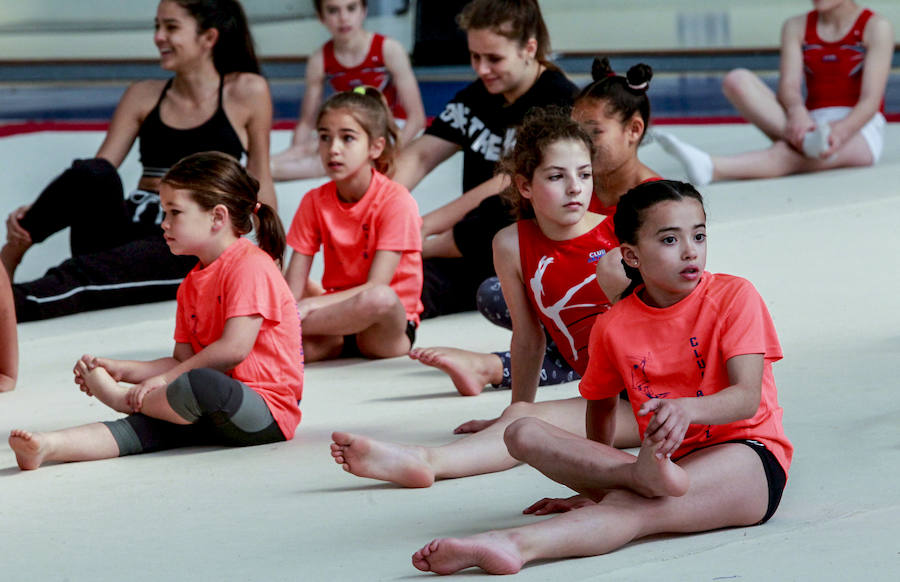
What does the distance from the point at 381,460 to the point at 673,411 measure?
53cm

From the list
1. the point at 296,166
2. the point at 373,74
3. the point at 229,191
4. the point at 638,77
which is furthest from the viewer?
the point at 373,74

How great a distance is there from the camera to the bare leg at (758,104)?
4.60 meters

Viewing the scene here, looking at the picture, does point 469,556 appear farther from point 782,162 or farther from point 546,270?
point 782,162

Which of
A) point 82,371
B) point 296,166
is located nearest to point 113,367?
point 82,371

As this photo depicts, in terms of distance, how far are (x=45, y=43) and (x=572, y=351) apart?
8.96 meters

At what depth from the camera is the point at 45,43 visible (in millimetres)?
10211

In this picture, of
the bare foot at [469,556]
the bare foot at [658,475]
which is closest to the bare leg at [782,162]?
the bare foot at [658,475]

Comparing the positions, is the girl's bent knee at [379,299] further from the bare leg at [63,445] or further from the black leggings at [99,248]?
the black leggings at [99,248]

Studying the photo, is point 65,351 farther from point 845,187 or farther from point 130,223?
point 845,187

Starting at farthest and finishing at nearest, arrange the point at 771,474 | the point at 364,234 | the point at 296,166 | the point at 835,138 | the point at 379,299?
1. the point at 296,166
2. the point at 835,138
3. the point at 364,234
4. the point at 379,299
5. the point at 771,474

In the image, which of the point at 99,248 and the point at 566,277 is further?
the point at 99,248

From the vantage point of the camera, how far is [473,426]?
7.01 feet

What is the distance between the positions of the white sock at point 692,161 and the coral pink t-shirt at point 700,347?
273 centimetres

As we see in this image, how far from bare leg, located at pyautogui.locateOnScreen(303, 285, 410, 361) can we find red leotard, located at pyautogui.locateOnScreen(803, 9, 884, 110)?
7.64ft
